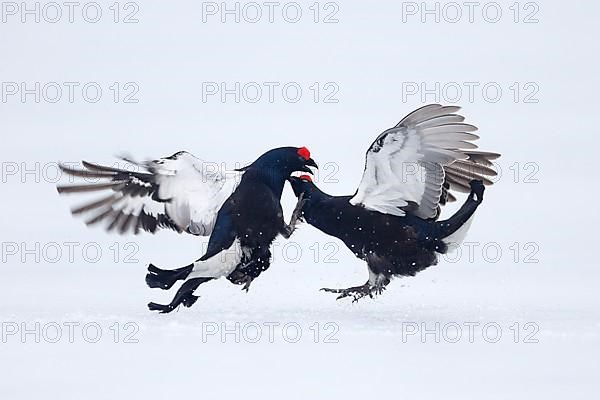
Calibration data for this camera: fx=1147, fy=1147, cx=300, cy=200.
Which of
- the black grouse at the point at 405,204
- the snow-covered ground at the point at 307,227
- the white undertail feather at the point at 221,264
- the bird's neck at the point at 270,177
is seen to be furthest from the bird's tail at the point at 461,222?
the white undertail feather at the point at 221,264

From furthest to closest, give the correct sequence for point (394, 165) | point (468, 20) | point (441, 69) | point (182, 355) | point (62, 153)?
point (468, 20) < point (441, 69) < point (62, 153) < point (394, 165) < point (182, 355)

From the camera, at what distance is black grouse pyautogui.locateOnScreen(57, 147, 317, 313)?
6.29m

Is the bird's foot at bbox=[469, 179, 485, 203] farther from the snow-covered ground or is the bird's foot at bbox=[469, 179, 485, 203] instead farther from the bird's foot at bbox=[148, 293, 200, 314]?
the bird's foot at bbox=[148, 293, 200, 314]

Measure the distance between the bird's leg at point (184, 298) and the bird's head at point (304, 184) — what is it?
87 centimetres

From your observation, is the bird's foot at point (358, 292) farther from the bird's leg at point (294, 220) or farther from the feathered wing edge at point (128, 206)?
the feathered wing edge at point (128, 206)

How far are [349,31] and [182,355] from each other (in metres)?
10.6

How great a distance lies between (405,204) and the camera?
6.52 meters

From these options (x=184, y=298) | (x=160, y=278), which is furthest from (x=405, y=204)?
(x=160, y=278)

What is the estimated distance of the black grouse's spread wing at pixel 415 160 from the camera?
6199 millimetres

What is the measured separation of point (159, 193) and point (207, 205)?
11.4 inches

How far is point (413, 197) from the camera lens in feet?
21.4

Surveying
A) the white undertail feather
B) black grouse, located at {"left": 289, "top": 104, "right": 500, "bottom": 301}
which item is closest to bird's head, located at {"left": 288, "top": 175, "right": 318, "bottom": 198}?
black grouse, located at {"left": 289, "top": 104, "right": 500, "bottom": 301}

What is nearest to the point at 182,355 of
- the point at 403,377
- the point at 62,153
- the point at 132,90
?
the point at 403,377

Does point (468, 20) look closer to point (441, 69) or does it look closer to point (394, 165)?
point (441, 69)
